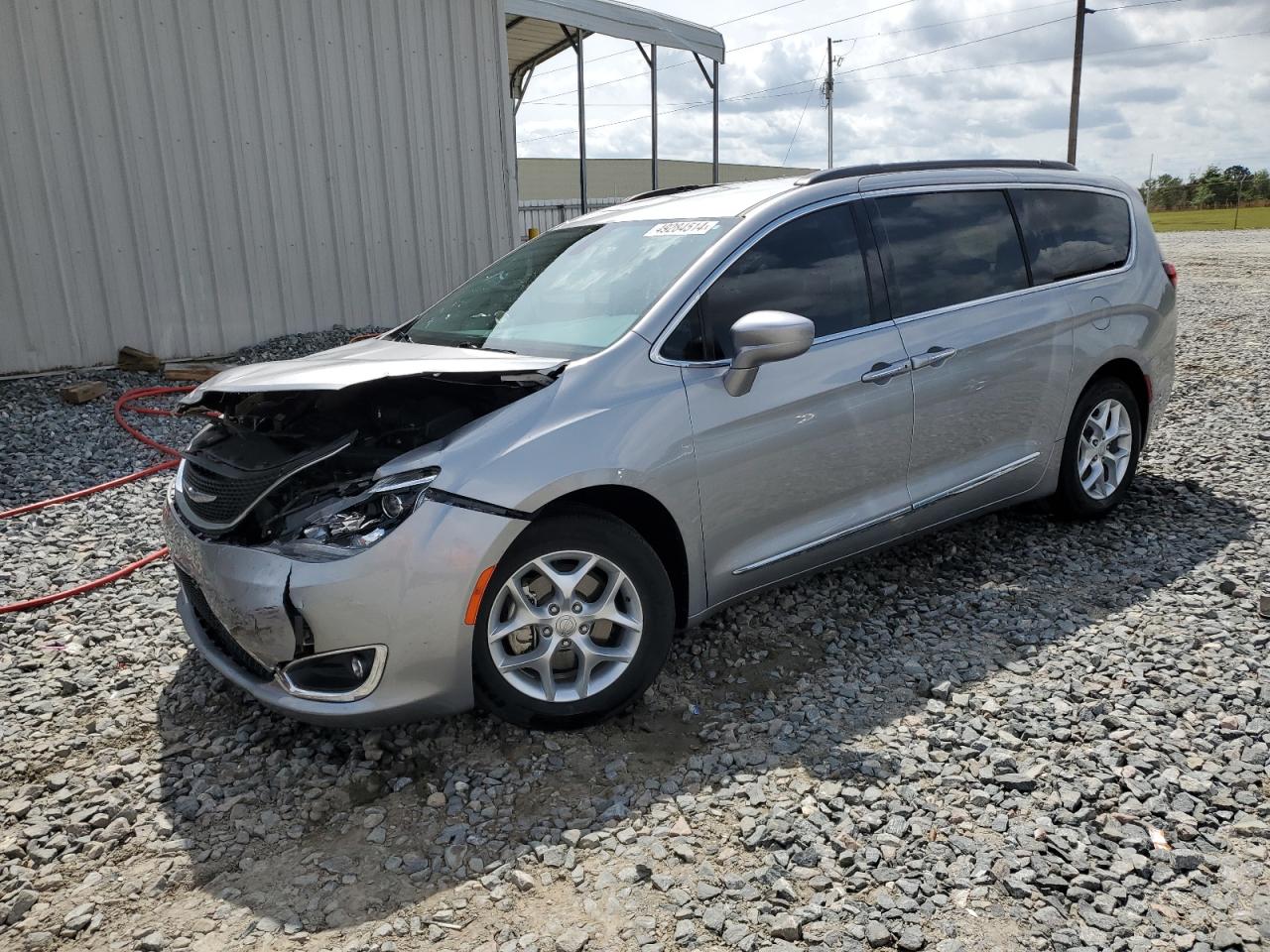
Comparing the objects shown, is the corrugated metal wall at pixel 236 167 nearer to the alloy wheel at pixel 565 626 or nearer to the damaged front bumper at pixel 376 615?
the damaged front bumper at pixel 376 615

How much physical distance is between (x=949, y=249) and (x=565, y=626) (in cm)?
249

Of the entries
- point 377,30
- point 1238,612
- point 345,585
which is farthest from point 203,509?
point 377,30

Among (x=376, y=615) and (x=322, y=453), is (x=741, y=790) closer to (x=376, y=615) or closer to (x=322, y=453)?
(x=376, y=615)

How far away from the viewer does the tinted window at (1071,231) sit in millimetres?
4668

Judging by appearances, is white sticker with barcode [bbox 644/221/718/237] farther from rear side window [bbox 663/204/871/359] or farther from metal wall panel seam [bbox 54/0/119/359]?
metal wall panel seam [bbox 54/0/119/359]

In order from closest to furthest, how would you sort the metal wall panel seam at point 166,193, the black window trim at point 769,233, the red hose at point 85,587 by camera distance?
the black window trim at point 769,233 < the red hose at point 85,587 < the metal wall panel seam at point 166,193

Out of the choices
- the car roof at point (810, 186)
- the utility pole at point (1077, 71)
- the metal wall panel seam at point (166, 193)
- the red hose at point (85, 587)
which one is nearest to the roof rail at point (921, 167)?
the car roof at point (810, 186)

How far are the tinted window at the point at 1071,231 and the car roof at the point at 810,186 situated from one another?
0.11m

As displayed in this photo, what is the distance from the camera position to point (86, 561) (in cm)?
494

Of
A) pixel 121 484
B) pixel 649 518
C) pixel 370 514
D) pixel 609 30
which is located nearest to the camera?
pixel 370 514

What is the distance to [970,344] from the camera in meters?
4.19

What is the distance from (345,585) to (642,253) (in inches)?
71.8

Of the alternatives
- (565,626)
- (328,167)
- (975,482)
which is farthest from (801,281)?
(328,167)

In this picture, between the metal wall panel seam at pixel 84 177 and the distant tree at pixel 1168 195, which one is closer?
the metal wall panel seam at pixel 84 177
